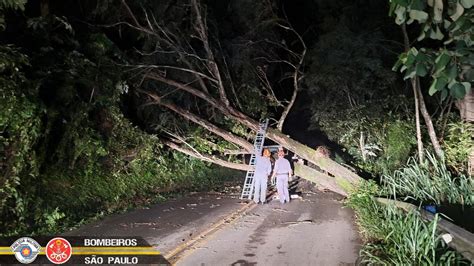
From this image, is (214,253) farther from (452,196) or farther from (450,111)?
(450,111)

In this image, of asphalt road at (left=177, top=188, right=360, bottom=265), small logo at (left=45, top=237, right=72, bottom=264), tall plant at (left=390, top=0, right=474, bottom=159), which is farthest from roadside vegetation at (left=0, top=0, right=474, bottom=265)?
tall plant at (left=390, top=0, right=474, bottom=159)

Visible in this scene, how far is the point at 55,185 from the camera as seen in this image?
29.5 feet

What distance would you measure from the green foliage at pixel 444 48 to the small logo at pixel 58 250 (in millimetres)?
5500

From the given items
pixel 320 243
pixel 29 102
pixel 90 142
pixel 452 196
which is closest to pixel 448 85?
pixel 320 243

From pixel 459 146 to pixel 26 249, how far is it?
37.1 feet

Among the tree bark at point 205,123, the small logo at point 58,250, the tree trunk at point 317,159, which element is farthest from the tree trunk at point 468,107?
the small logo at point 58,250

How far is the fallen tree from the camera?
1185 centimetres

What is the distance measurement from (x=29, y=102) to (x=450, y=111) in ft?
42.3

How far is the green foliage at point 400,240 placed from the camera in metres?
5.17

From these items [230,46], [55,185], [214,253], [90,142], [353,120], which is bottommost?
[214,253]

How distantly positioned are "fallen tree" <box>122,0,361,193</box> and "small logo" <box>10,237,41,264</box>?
20.3ft

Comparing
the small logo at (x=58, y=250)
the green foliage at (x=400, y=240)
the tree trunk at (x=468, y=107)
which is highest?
the tree trunk at (x=468, y=107)

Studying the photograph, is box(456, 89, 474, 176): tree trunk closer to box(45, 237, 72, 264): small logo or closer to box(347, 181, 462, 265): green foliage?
box(347, 181, 462, 265): green foliage

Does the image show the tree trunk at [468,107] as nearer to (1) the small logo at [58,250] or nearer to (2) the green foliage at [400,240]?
(2) the green foliage at [400,240]
